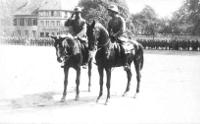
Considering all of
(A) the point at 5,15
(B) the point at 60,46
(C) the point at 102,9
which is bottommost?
(B) the point at 60,46

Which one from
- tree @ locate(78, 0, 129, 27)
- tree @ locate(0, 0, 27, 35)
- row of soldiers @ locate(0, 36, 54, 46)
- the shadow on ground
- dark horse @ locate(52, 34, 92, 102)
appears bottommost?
the shadow on ground

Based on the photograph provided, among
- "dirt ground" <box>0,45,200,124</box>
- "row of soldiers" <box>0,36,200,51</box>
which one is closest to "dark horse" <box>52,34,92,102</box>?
"dirt ground" <box>0,45,200,124</box>

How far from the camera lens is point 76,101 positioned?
26.9 ft

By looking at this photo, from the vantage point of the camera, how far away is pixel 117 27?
805 cm

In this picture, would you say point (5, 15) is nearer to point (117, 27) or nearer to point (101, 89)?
point (117, 27)

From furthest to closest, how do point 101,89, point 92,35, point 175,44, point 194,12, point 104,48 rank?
point 175,44 → point 194,12 → point 101,89 → point 104,48 → point 92,35

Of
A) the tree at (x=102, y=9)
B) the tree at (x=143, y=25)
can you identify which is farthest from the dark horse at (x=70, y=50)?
the tree at (x=143, y=25)

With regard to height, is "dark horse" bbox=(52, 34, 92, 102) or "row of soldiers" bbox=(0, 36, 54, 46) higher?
"row of soldiers" bbox=(0, 36, 54, 46)

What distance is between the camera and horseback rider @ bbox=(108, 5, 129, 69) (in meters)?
7.87

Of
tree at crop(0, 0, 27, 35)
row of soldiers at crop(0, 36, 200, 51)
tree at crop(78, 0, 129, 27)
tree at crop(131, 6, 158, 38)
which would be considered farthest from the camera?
tree at crop(131, 6, 158, 38)

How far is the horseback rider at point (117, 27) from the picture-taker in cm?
787

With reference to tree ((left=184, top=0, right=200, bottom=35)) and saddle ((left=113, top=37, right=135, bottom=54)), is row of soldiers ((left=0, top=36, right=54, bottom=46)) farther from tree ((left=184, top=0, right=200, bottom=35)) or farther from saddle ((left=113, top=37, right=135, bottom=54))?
saddle ((left=113, top=37, right=135, bottom=54))

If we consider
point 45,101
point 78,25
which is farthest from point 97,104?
point 78,25

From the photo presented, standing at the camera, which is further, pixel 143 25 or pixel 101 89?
pixel 143 25
